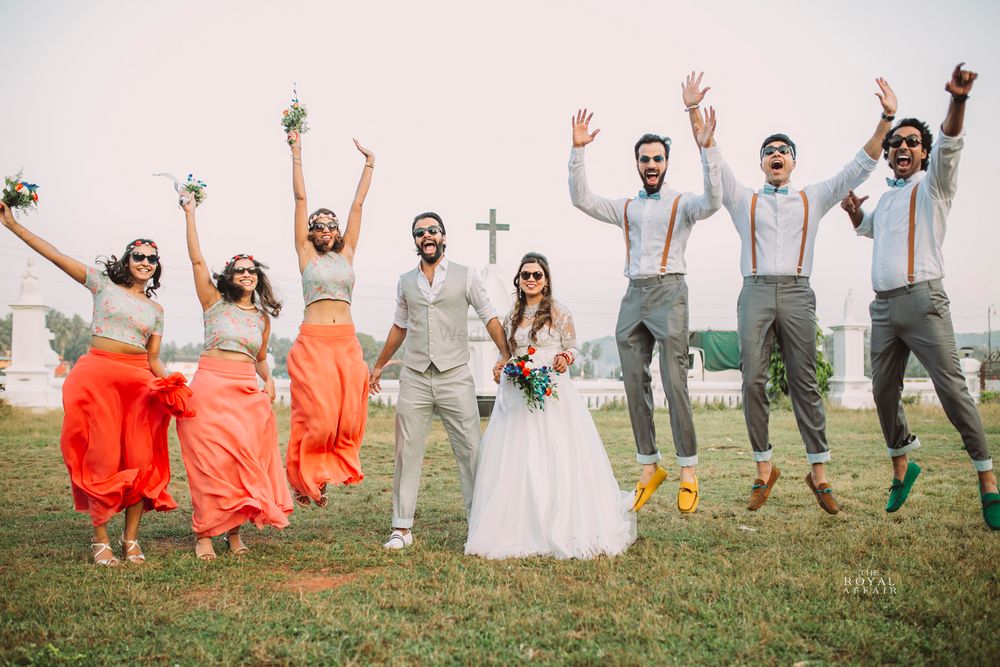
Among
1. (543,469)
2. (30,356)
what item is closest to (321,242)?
(543,469)

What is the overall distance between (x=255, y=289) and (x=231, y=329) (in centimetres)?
46

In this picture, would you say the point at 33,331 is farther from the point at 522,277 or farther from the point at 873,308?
the point at 873,308

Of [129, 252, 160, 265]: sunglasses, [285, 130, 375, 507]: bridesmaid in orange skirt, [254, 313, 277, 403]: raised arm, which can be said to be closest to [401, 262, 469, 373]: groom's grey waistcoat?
[285, 130, 375, 507]: bridesmaid in orange skirt

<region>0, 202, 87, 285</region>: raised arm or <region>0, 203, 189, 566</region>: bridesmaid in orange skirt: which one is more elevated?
<region>0, 202, 87, 285</region>: raised arm

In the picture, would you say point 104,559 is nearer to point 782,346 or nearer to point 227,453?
→ point 227,453

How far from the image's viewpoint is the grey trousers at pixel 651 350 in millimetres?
6316

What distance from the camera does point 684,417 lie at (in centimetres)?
643

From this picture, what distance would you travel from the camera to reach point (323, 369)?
254 inches

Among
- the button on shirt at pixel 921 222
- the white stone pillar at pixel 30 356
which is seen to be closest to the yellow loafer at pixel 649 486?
the button on shirt at pixel 921 222

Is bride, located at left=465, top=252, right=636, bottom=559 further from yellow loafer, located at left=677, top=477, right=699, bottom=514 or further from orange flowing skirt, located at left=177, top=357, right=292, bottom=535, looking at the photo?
orange flowing skirt, located at left=177, top=357, right=292, bottom=535

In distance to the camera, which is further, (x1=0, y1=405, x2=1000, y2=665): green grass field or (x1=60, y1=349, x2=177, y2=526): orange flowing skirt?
(x1=60, y1=349, x2=177, y2=526): orange flowing skirt

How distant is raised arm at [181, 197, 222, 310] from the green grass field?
205cm

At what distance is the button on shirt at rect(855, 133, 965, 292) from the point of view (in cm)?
580

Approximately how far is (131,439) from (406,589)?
2.64 metres
